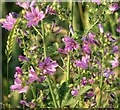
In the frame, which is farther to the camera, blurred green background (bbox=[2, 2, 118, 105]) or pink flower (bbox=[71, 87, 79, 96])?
blurred green background (bbox=[2, 2, 118, 105])

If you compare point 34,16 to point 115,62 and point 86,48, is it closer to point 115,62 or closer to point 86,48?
point 86,48

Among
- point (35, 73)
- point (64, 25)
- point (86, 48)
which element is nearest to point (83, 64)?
point (86, 48)

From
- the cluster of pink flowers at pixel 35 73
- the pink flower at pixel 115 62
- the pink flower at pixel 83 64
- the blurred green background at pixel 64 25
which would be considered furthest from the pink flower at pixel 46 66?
the blurred green background at pixel 64 25

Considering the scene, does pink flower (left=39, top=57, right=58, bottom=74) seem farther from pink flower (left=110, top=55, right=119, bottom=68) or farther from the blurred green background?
the blurred green background

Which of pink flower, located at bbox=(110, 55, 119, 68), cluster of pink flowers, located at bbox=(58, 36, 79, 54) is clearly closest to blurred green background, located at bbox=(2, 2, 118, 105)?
pink flower, located at bbox=(110, 55, 119, 68)

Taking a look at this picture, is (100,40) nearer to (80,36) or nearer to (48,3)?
(80,36)

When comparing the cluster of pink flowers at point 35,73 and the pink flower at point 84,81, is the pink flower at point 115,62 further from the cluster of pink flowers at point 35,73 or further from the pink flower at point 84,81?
the cluster of pink flowers at point 35,73
